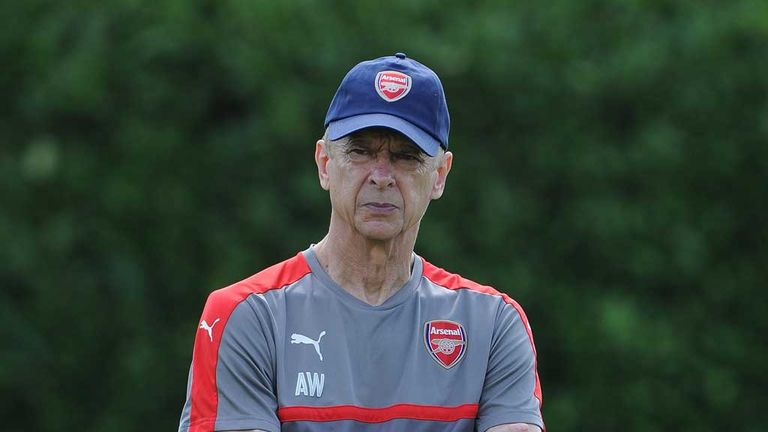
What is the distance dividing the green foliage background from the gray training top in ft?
15.4

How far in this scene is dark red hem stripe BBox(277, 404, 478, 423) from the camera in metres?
4.26

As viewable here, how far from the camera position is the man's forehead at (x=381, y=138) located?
4.39 meters

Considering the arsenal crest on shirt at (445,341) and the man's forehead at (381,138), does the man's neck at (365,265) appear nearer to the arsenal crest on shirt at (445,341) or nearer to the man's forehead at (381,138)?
the arsenal crest on shirt at (445,341)

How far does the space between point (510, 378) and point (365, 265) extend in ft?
1.87

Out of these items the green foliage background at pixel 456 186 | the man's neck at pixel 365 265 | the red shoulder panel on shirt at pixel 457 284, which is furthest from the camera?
the green foliage background at pixel 456 186

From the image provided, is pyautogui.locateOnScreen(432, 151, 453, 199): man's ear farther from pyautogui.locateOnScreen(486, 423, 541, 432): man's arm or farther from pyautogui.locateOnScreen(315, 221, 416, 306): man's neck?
pyautogui.locateOnScreen(486, 423, 541, 432): man's arm

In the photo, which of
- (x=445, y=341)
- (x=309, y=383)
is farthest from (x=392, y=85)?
(x=309, y=383)

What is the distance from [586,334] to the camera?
9.25 meters

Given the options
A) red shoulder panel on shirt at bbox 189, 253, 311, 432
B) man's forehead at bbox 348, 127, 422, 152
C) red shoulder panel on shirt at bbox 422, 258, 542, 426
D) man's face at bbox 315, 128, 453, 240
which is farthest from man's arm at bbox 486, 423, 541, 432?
man's forehead at bbox 348, 127, 422, 152

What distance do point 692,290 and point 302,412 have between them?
5.72 metres

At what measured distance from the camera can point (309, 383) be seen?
14.1ft

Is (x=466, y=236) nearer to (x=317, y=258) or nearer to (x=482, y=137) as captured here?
(x=482, y=137)

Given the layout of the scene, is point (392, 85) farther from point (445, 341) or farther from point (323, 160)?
point (445, 341)

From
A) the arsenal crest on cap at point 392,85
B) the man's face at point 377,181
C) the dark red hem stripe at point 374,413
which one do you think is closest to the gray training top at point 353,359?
the dark red hem stripe at point 374,413
